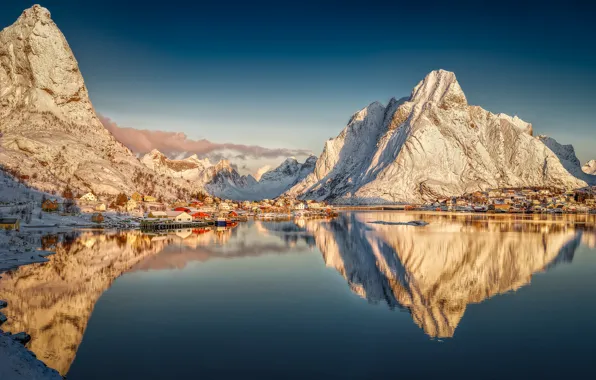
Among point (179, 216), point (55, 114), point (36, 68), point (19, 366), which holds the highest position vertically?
point (36, 68)

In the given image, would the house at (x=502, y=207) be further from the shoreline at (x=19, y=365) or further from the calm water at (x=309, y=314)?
the shoreline at (x=19, y=365)

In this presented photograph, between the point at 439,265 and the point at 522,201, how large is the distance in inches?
5943

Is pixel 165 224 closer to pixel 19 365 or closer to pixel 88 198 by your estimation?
pixel 88 198

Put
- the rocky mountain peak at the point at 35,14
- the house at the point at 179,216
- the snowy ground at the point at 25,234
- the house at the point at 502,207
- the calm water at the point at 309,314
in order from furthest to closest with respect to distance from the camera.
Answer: the house at the point at 502,207, the rocky mountain peak at the point at 35,14, the house at the point at 179,216, the calm water at the point at 309,314, the snowy ground at the point at 25,234

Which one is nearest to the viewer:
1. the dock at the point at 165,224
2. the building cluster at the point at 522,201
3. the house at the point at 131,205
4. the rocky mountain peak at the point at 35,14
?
the dock at the point at 165,224

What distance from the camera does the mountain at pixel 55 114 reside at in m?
113

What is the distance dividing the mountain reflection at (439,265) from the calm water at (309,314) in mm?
172

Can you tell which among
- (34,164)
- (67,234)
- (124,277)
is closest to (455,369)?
(124,277)

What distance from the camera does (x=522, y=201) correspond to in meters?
172

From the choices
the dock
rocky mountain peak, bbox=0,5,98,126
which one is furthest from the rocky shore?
rocky mountain peak, bbox=0,5,98,126

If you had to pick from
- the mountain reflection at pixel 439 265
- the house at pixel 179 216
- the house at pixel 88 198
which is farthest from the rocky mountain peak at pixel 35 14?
the mountain reflection at pixel 439 265

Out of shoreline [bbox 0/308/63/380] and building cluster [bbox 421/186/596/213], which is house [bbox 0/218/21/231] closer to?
shoreline [bbox 0/308/63/380]

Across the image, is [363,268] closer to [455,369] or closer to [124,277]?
[124,277]

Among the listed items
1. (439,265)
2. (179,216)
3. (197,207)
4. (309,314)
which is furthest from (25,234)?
(197,207)
